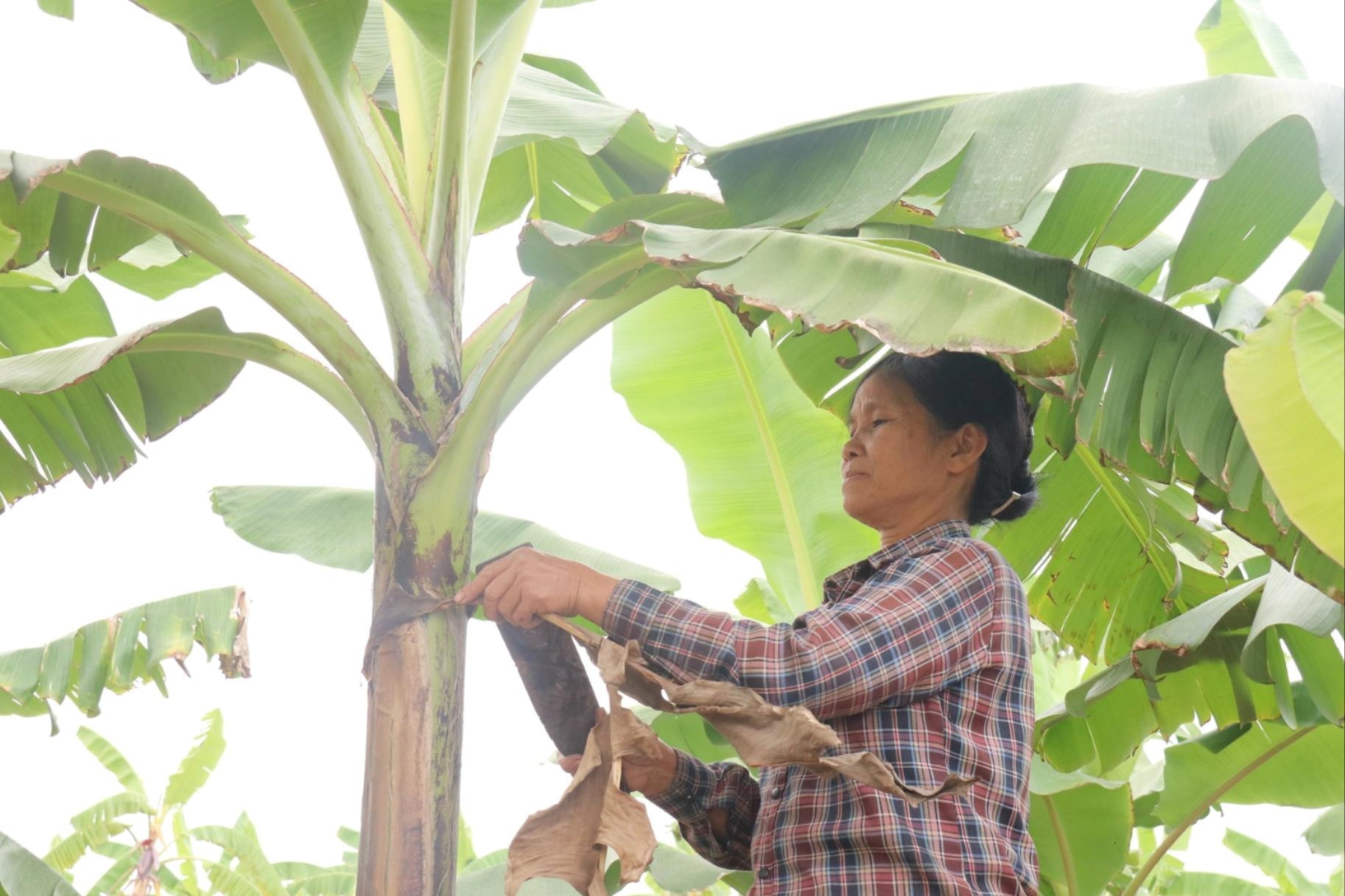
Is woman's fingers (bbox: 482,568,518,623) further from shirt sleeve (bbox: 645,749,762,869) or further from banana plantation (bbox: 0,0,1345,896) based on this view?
shirt sleeve (bbox: 645,749,762,869)

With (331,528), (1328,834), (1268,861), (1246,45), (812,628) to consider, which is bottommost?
(1268,861)

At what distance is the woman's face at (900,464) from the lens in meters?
1.48

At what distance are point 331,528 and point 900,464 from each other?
1303 millimetres

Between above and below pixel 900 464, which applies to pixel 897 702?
below

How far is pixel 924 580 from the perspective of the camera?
1.29 m

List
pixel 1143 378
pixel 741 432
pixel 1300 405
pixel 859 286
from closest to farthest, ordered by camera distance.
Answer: pixel 1300 405 < pixel 859 286 < pixel 1143 378 < pixel 741 432

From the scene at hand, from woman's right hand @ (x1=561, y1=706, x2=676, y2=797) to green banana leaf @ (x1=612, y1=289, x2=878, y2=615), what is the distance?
3.72 ft

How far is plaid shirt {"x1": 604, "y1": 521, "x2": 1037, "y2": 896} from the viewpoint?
47.2 inches

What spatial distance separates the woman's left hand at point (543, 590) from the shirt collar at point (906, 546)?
1.06 ft

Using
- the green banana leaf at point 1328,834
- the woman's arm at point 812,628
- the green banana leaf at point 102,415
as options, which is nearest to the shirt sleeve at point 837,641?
the woman's arm at point 812,628

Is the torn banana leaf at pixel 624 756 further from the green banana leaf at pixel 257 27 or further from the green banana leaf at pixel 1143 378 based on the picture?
the green banana leaf at pixel 257 27

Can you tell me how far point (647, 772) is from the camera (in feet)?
4.96

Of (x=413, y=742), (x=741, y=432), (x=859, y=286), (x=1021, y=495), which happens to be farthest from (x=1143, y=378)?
(x=741, y=432)

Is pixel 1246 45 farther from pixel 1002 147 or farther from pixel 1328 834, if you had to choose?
pixel 1328 834
